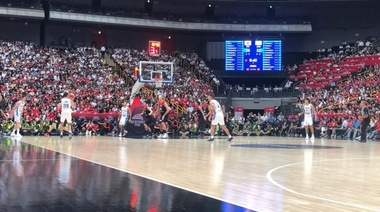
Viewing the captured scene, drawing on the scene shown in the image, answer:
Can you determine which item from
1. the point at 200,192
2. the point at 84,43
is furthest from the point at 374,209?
the point at 84,43

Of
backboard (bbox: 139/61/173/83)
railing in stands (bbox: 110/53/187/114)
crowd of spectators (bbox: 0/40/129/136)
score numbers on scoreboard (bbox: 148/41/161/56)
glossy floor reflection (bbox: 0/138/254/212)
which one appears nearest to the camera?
glossy floor reflection (bbox: 0/138/254/212)

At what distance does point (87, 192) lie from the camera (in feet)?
21.2

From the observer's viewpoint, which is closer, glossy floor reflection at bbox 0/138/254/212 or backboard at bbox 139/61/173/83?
glossy floor reflection at bbox 0/138/254/212

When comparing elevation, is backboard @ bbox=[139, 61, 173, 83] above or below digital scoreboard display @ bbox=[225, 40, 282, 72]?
below

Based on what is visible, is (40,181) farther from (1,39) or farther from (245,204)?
(1,39)

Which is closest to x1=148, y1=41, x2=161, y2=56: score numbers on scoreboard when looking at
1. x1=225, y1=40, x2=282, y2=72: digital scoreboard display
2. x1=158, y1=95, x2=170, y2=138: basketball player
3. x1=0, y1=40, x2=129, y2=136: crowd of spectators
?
x1=0, y1=40, x2=129, y2=136: crowd of spectators

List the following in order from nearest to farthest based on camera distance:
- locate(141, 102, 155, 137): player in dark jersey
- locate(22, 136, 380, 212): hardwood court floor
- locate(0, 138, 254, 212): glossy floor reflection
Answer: locate(0, 138, 254, 212): glossy floor reflection, locate(22, 136, 380, 212): hardwood court floor, locate(141, 102, 155, 137): player in dark jersey

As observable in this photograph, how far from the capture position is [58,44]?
139 ft

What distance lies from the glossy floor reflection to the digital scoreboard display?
112ft

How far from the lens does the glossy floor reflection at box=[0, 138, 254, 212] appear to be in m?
5.55

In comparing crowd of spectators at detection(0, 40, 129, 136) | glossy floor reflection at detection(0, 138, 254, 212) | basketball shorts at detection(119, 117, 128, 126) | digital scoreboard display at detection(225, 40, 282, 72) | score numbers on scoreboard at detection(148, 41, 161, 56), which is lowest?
glossy floor reflection at detection(0, 138, 254, 212)

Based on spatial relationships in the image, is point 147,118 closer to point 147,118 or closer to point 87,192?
point 147,118

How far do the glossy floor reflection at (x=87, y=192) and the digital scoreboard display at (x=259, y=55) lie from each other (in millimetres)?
34184

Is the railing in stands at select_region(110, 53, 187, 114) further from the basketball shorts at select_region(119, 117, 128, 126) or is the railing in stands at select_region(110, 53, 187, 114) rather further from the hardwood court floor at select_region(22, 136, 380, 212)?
the hardwood court floor at select_region(22, 136, 380, 212)
